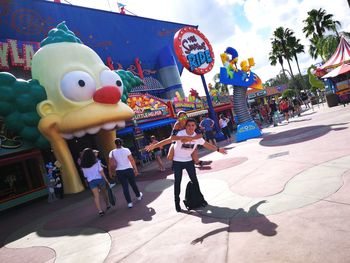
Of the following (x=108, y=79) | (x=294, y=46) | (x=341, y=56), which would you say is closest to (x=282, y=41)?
(x=294, y=46)

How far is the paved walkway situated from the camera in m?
3.18

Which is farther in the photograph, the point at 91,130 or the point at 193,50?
the point at 193,50

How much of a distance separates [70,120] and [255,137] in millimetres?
8224

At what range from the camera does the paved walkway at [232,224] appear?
3.18 m

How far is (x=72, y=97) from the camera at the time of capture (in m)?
10.5

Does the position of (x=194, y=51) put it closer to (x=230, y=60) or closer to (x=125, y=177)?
(x=230, y=60)

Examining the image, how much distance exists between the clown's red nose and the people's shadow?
6707mm

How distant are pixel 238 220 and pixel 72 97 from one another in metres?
8.23

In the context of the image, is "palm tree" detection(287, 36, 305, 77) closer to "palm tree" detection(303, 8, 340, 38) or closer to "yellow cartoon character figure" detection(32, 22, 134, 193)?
"palm tree" detection(303, 8, 340, 38)

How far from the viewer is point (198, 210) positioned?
16.7 ft

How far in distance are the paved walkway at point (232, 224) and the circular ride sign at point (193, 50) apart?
31.8 feet

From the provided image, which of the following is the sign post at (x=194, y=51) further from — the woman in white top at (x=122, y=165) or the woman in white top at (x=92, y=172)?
the woman in white top at (x=92, y=172)

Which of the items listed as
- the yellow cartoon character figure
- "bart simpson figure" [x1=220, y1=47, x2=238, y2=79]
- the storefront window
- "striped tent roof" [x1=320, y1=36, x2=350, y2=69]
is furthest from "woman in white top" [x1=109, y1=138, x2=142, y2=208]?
"striped tent roof" [x1=320, y1=36, x2=350, y2=69]

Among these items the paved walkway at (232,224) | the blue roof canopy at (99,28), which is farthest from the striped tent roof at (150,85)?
the paved walkway at (232,224)
